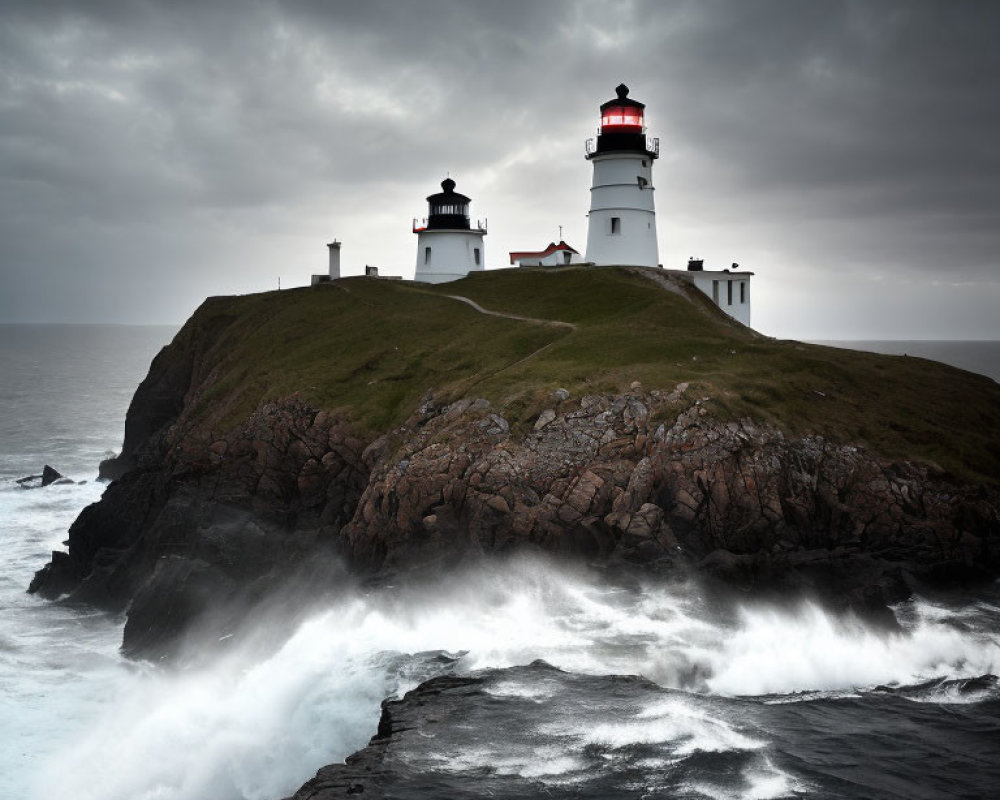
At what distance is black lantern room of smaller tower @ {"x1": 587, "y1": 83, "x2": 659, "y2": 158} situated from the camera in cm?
6706

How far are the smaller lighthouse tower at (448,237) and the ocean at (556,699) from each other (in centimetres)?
4767

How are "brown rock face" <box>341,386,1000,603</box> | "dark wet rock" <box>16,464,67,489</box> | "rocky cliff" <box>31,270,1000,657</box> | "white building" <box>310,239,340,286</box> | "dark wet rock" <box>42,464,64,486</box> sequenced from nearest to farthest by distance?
1. "brown rock face" <box>341,386,1000,603</box>
2. "rocky cliff" <box>31,270,1000,657</box>
3. "dark wet rock" <box>16,464,67,489</box>
4. "dark wet rock" <box>42,464,64,486</box>
5. "white building" <box>310,239,340,286</box>

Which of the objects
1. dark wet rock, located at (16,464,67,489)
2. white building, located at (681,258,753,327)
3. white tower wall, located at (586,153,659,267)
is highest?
white tower wall, located at (586,153,659,267)

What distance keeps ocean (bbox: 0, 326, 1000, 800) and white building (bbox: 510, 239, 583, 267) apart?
49.2m

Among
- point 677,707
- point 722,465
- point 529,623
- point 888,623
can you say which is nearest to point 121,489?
point 529,623

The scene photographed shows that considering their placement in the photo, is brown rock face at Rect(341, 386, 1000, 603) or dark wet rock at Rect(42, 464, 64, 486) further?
dark wet rock at Rect(42, 464, 64, 486)

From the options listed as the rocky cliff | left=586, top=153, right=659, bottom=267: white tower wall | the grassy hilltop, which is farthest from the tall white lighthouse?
the rocky cliff

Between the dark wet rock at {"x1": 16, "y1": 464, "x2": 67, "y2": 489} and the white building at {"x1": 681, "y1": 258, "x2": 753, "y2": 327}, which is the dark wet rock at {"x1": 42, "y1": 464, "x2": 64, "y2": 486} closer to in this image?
the dark wet rock at {"x1": 16, "y1": 464, "x2": 67, "y2": 489}

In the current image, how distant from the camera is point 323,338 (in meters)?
56.7

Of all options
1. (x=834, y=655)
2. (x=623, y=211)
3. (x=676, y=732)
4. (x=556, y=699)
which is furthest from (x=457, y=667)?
(x=623, y=211)

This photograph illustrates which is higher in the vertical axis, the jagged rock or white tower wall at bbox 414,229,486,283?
white tower wall at bbox 414,229,486,283

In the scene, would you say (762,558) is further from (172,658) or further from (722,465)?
(172,658)

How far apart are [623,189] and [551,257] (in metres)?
12.3

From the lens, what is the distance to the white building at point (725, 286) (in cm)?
7006
